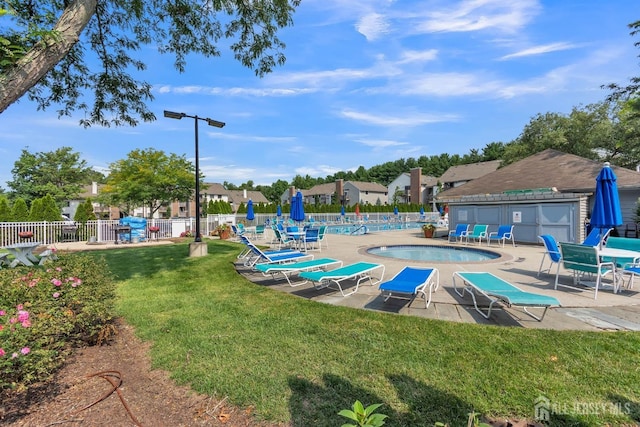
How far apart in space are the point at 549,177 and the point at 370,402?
19113 millimetres

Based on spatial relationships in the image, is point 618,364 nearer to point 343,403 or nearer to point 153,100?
point 343,403

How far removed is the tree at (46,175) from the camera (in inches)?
1214

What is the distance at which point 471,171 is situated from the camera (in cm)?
4959

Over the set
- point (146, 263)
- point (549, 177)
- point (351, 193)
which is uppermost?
point (351, 193)

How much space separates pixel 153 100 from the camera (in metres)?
7.91

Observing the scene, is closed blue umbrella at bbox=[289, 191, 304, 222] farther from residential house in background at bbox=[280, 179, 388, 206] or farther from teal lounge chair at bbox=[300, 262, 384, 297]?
residential house in background at bbox=[280, 179, 388, 206]

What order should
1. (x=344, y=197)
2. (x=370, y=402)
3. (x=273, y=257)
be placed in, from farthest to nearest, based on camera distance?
1. (x=344, y=197)
2. (x=273, y=257)
3. (x=370, y=402)

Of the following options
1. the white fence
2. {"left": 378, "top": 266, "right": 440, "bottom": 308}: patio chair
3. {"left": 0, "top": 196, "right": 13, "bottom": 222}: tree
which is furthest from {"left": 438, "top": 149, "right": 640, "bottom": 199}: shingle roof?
{"left": 0, "top": 196, "right": 13, "bottom": 222}: tree

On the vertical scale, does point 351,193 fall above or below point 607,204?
above

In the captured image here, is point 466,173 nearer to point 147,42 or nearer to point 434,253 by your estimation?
point 434,253

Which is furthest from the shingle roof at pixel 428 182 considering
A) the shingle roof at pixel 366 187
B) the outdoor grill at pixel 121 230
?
the outdoor grill at pixel 121 230

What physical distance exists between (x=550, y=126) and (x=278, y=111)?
80.4 feet

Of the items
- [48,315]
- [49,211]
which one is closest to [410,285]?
[48,315]

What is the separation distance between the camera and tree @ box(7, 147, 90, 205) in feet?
101
